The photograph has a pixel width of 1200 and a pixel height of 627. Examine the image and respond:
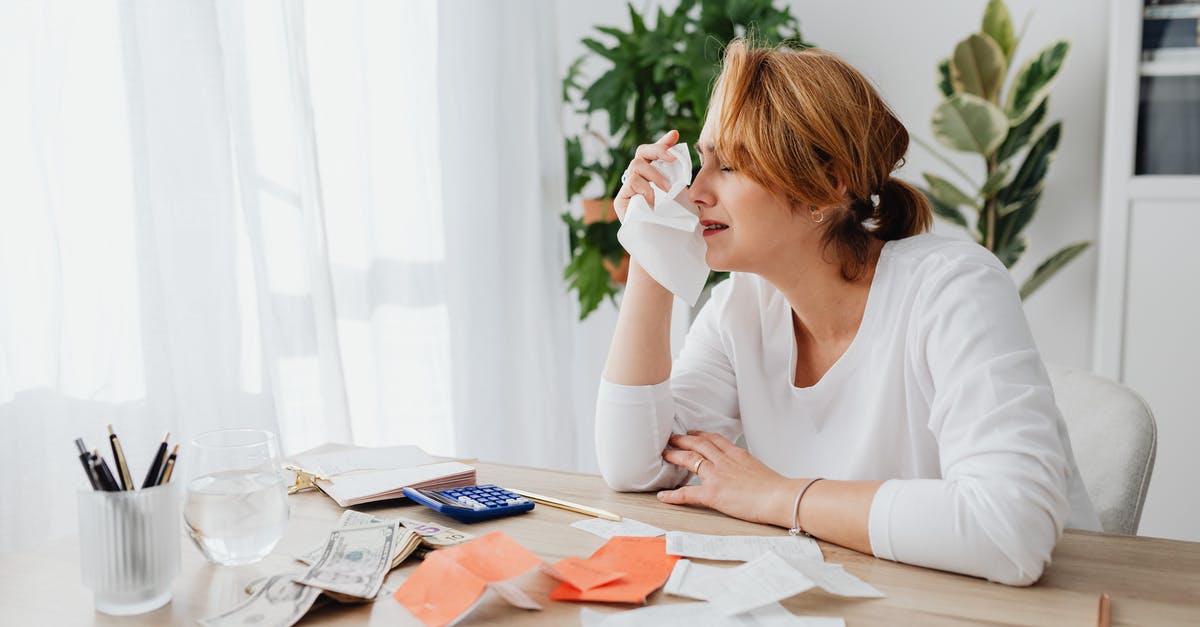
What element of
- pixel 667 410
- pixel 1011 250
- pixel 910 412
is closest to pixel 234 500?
pixel 667 410

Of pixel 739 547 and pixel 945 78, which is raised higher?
pixel 945 78

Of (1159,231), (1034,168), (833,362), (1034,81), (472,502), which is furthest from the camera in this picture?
(1034,168)

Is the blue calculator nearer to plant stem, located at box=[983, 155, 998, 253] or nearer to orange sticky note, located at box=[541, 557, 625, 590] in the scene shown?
orange sticky note, located at box=[541, 557, 625, 590]

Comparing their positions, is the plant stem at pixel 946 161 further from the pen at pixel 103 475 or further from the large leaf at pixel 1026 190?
the pen at pixel 103 475

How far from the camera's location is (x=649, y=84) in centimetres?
290

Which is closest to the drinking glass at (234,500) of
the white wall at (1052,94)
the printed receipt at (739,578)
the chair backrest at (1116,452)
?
the printed receipt at (739,578)

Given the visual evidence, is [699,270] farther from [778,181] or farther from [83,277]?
[83,277]

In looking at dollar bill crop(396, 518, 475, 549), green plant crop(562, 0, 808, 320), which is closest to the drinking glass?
dollar bill crop(396, 518, 475, 549)

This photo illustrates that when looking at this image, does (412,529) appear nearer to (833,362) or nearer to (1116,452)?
(833,362)

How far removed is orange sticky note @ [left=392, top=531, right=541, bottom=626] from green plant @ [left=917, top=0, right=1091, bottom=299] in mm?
2152

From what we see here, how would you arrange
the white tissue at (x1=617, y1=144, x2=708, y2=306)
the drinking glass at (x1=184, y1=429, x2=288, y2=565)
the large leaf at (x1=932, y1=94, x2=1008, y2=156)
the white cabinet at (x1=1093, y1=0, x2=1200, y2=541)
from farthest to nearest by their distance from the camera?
the large leaf at (x1=932, y1=94, x2=1008, y2=156), the white cabinet at (x1=1093, y1=0, x2=1200, y2=541), the white tissue at (x1=617, y1=144, x2=708, y2=306), the drinking glass at (x1=184, y1=429, x2=288, y2=565)

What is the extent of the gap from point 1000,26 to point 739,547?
2.22 meters

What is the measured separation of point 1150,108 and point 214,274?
96.3 inches

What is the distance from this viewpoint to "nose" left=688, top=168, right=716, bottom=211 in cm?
143
